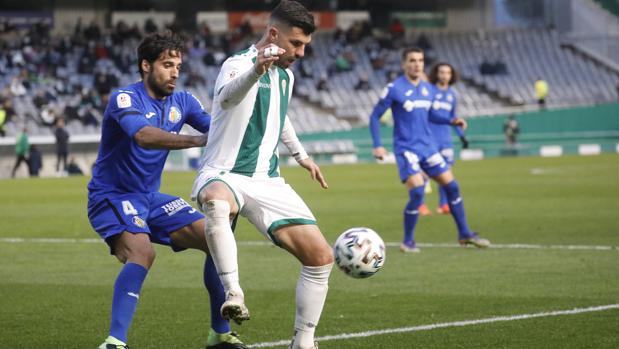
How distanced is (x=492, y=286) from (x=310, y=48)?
41870 mm

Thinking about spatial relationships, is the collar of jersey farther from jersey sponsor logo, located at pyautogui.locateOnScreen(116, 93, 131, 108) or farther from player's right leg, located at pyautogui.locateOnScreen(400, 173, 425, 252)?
player's right leg, located at pyautogui.locateOnScreen(400, 173, 425, 252)

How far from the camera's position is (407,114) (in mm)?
14602

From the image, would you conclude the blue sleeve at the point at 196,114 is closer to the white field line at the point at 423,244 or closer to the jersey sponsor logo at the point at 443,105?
the white field line at the point at 423,244

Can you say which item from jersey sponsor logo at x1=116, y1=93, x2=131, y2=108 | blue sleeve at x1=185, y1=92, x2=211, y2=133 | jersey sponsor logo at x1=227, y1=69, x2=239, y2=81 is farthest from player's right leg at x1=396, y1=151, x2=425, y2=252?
jersey sponsor logo at x1=227, y1=69, x2=239, y2=81

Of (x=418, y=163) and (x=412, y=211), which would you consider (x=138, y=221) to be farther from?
(x=418, y=163)

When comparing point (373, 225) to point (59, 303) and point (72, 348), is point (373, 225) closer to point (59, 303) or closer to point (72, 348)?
point (59, 303)

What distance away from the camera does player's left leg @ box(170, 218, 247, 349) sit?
7289mm

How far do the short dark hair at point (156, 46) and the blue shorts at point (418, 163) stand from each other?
287 inches

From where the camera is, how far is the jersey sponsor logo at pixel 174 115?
749 centimetres

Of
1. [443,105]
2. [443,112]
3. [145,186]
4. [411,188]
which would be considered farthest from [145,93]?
[443,105]

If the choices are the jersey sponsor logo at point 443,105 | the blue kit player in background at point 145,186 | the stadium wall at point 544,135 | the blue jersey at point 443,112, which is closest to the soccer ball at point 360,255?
the blue kit player in background at point 145,186

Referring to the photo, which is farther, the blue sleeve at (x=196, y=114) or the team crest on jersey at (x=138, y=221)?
the blue sleeve at (x=196, y=114)

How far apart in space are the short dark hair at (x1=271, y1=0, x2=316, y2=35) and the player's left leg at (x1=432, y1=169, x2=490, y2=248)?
7.41 m

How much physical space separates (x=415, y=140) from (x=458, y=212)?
1.04 meters
